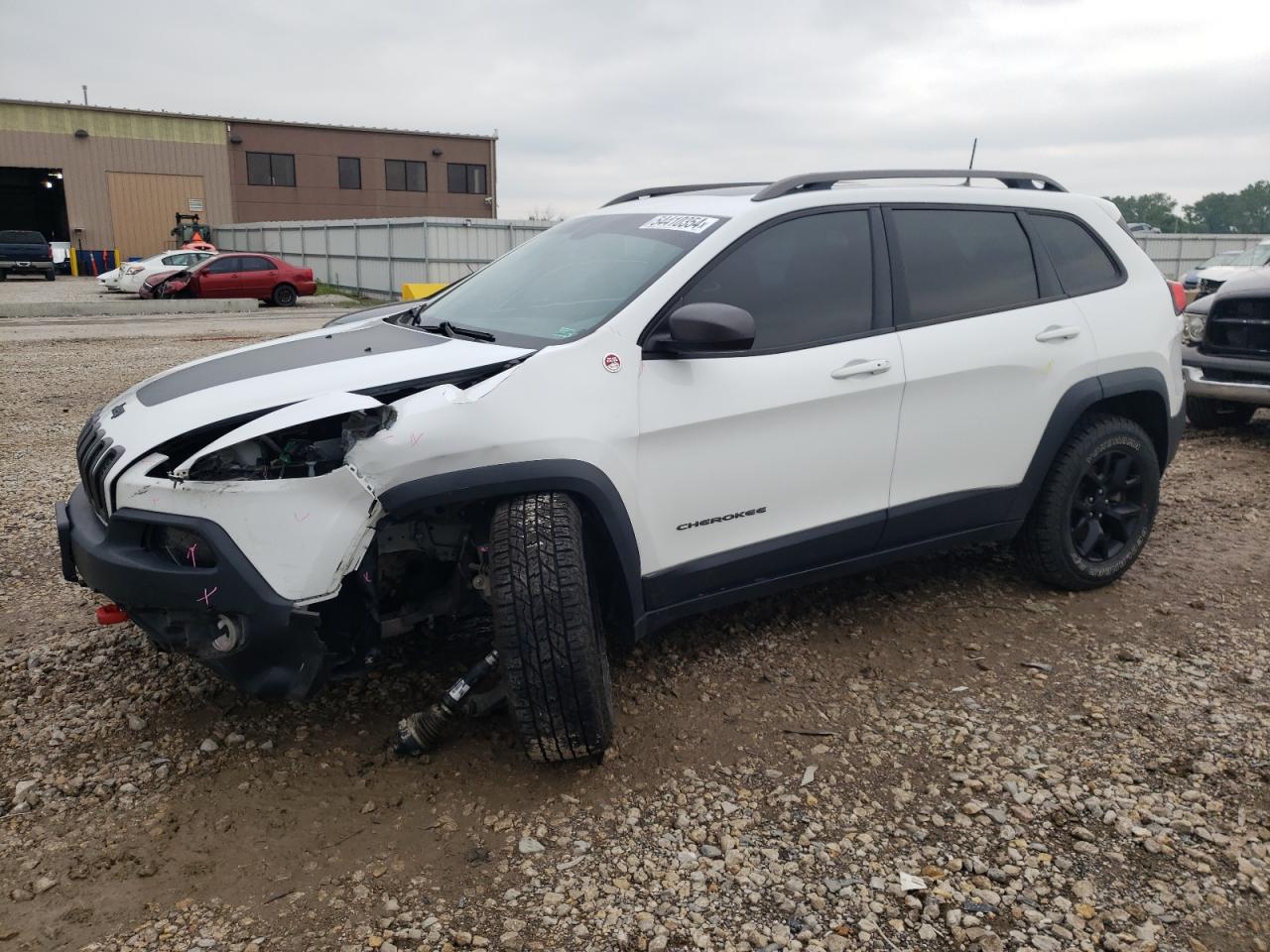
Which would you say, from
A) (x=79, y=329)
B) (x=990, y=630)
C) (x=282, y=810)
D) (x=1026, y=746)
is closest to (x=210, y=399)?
(x=282, y=810)

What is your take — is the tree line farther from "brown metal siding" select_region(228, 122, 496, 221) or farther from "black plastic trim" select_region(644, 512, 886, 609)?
"black plastic trim" select_region(644, 512, 886, 609)

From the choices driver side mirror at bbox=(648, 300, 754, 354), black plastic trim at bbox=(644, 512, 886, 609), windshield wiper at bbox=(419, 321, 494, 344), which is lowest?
black plastic trim at bbox=(644, 512, 886, 609)

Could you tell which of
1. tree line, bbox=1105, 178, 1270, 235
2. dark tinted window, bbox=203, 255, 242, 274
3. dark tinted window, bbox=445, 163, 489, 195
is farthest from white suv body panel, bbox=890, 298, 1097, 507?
tree line, bbox=1105, 178, 1270, 235

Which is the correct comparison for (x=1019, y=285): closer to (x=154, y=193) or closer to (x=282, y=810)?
(x=282, y=810)

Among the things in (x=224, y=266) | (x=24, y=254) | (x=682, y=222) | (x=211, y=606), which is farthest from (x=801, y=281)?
(x=24, y=254)

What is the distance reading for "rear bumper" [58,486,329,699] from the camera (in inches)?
108

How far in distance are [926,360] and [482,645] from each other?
6.81 ft

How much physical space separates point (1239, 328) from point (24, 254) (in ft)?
116

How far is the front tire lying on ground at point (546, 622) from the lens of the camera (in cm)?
286

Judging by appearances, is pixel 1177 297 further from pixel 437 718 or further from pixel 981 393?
pixel 437 718

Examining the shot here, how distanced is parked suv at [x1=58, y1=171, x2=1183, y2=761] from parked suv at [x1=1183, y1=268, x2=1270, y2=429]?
3385mm

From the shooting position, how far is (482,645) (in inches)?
158

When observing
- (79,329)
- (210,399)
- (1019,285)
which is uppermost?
(1019,285)

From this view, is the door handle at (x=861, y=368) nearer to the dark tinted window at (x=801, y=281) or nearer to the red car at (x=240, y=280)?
the dark tinted window at (x=801, y=281)
